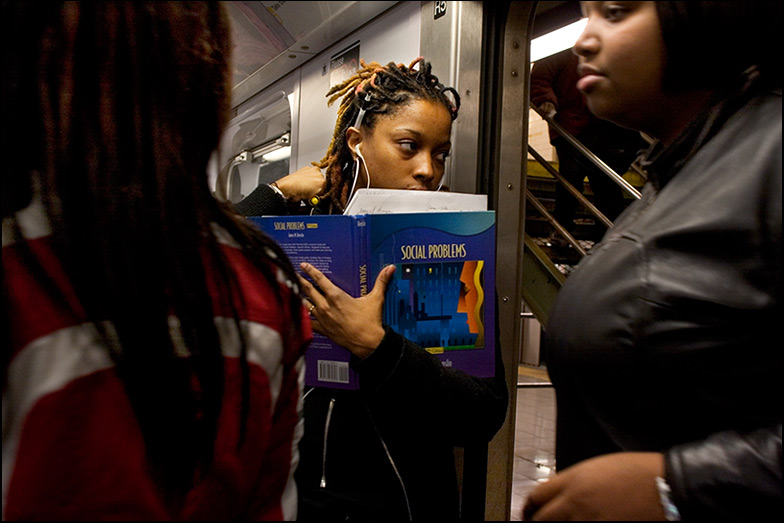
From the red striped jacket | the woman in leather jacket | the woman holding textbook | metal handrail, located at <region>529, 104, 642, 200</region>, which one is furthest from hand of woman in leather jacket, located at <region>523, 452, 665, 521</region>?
metal handrail, located at <region>529, 104, 642, 200</region>

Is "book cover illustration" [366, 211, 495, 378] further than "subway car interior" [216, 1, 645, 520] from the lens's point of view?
No

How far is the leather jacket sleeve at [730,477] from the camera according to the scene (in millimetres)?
519

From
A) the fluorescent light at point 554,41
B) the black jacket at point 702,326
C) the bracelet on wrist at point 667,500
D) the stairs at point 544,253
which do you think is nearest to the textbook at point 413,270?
the black jacket at point 702,326

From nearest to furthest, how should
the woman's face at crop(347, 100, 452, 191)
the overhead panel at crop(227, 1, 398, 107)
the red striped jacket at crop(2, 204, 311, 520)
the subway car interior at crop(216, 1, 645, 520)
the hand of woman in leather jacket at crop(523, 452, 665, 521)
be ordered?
the red striped jacket at crop(2, 204, 311, 520) < the hand of woman in leather jacket at crop(523, 452, 665, 521) < the overhead panel at crop(227, 1, 398, 107) < the woman's face at crop(347, 100, 452, 191) < the subway car interior at crop(216, 1, 645, 520)

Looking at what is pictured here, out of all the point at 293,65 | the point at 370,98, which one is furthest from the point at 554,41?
the point at 370,98

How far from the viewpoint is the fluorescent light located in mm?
3223

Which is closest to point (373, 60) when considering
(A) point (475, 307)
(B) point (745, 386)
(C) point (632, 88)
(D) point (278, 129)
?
(D) point (278, 129)

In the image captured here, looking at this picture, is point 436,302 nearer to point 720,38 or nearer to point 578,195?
point 720,38

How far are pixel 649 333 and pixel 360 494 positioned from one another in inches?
29.9

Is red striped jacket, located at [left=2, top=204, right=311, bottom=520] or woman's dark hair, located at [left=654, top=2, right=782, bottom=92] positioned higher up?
woman's dark hair, located at [left=654, top=2, right=782, bottom=92]

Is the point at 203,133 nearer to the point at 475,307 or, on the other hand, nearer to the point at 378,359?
the point at 378,359

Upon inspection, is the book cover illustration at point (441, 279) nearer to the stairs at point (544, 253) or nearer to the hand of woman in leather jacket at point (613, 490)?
the hand of woman in leather jacket at point (613, 490)

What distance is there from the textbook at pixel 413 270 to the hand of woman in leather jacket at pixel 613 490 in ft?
1.84

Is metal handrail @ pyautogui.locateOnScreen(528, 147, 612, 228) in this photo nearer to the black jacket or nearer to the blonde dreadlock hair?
the blonde dreadlock hair
